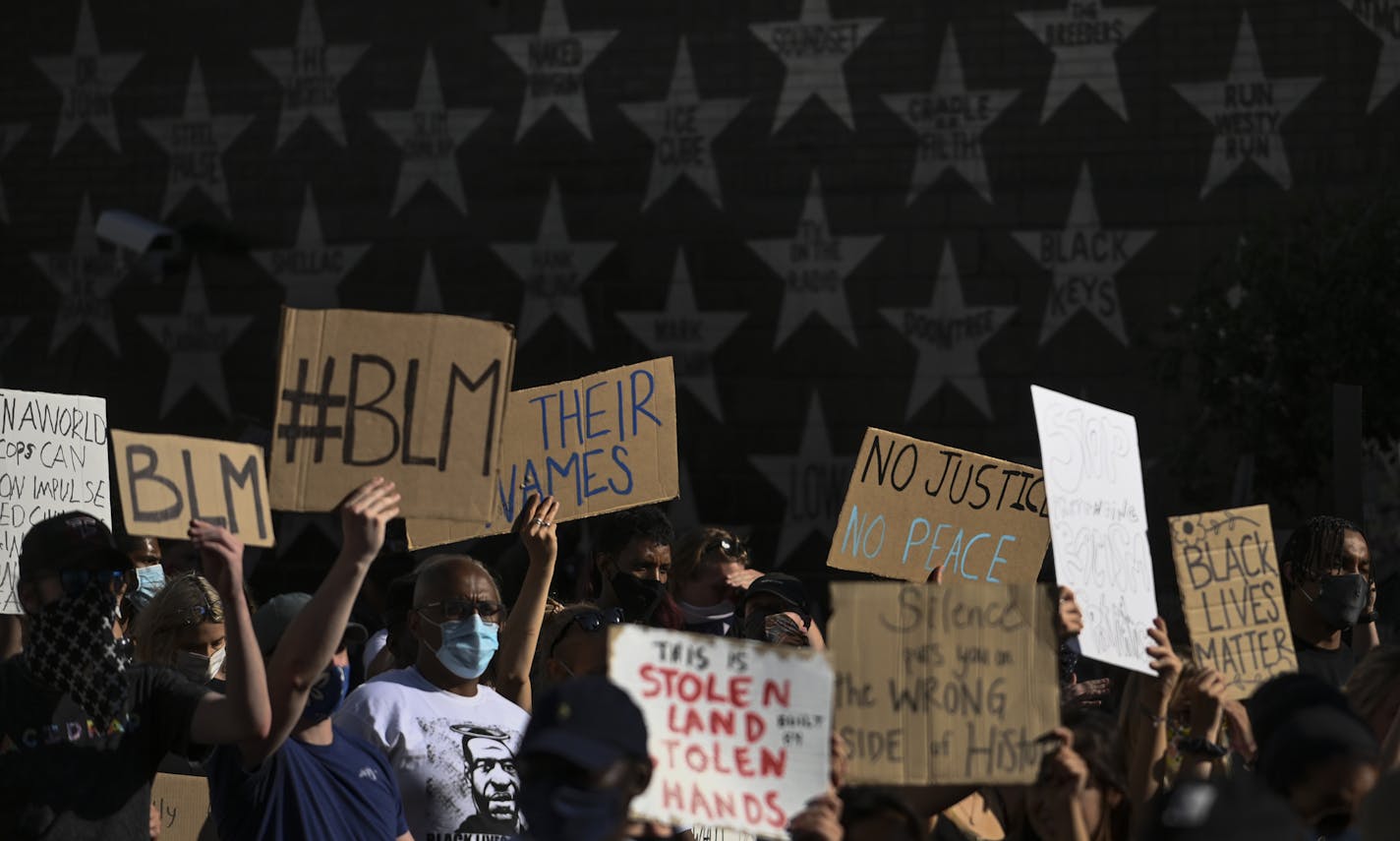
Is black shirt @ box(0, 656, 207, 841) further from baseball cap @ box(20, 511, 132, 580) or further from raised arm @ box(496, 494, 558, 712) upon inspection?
raised arm @ box(496, 494, 558, 712)

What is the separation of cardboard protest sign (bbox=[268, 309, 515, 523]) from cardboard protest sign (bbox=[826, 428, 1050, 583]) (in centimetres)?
118

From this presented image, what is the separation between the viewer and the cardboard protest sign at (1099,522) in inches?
163

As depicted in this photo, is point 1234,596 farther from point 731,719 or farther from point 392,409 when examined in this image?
point 392,409

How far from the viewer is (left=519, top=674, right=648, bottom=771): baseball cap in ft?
8.49

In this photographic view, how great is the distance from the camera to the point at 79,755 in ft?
11.2

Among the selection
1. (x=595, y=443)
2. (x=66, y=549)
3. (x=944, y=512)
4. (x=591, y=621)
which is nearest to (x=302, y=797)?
(x=66, y=549)

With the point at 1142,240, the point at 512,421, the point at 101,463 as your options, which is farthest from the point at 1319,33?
the point at 101,463

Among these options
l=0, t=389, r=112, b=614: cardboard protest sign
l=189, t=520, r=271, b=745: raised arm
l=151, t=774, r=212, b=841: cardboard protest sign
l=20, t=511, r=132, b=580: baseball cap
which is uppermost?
l=0, t=389, r=112, b=614: cardboard protest sign

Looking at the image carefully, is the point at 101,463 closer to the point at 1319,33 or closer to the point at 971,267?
the point at 971,267

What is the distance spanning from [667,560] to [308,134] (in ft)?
28.7

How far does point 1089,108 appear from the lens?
12.9 metres

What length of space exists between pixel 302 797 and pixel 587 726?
1278mm

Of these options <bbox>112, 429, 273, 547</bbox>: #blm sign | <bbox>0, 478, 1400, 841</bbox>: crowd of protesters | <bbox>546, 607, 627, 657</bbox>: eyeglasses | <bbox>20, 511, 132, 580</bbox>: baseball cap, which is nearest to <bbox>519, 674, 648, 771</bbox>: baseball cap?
<bbox>0, 478, 1400, 841</bbox>: crowd of protesters

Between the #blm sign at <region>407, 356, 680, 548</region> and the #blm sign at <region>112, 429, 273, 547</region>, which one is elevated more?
the #blm sign at <region>407, 356, 680, 548</region>
